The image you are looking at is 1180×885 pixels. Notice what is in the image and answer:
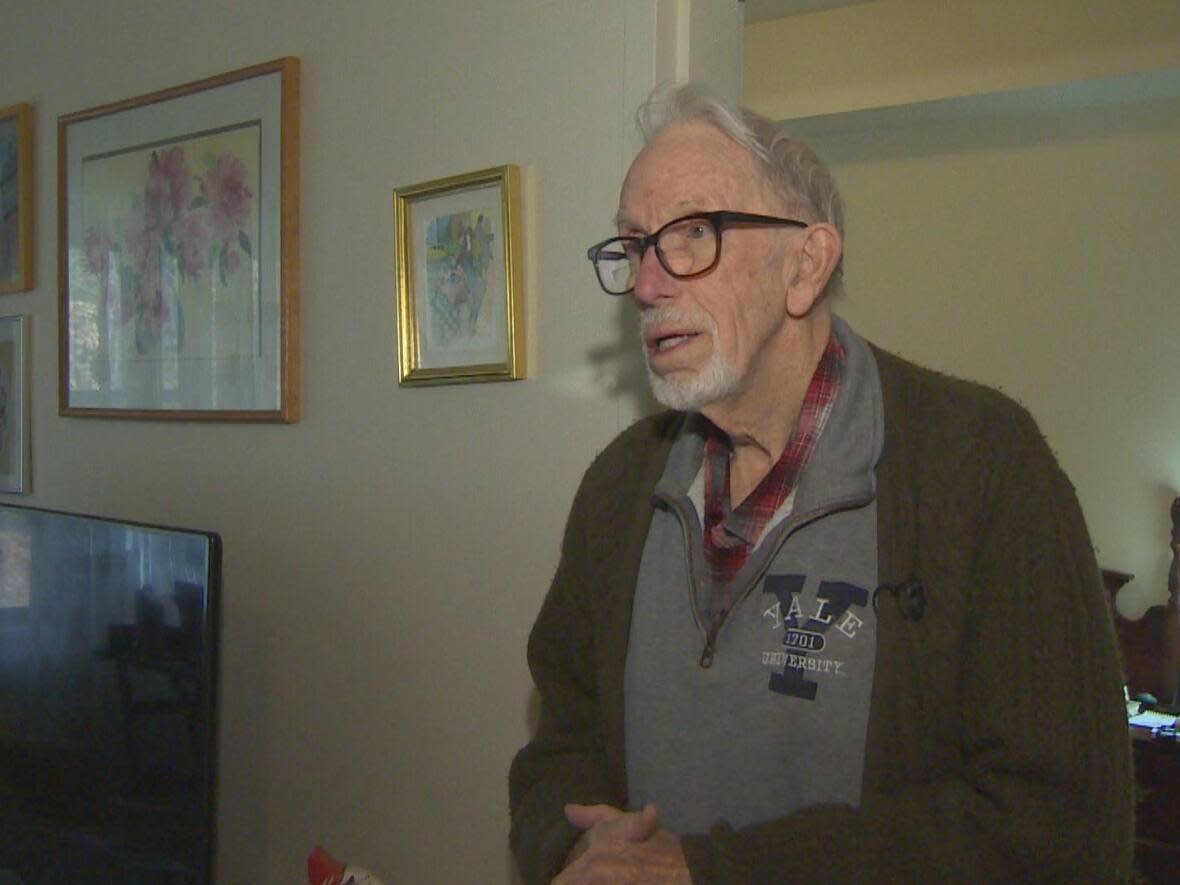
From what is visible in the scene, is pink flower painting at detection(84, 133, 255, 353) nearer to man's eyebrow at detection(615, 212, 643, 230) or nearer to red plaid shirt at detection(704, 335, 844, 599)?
man's eyebrow at detection(615, 212, 643, 230)

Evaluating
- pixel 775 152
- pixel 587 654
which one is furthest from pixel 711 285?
pixel 587 654

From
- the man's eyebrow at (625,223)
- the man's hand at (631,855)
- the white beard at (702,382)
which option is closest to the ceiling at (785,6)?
the man's eyebrow at (625,223)

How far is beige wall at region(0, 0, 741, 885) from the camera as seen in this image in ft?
4.94

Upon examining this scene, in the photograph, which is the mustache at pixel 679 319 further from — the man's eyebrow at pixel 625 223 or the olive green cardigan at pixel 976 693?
the olive green cardigan at pixel 976 693

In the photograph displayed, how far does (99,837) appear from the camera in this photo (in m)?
1.63

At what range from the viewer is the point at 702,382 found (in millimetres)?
1080

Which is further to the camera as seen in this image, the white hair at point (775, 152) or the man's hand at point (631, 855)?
the white hair at point (775, 152)

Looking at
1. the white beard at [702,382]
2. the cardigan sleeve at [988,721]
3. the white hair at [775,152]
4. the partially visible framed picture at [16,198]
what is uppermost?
the partially visible framed picture at [16,198]

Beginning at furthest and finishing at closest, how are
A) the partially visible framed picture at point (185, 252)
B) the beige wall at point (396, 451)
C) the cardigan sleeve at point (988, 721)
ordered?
the partially visible framed picture at point (185, 252), the beige wall at point (396, 451), the cardigan sleeve at point (988, 721)

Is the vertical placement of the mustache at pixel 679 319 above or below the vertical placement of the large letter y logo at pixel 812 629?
above

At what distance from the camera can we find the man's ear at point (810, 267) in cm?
111

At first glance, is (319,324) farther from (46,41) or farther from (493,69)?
(46,41)

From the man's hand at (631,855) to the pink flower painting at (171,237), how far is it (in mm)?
1293

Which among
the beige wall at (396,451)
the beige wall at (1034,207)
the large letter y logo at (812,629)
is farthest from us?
the beige wall at (1034,207)
